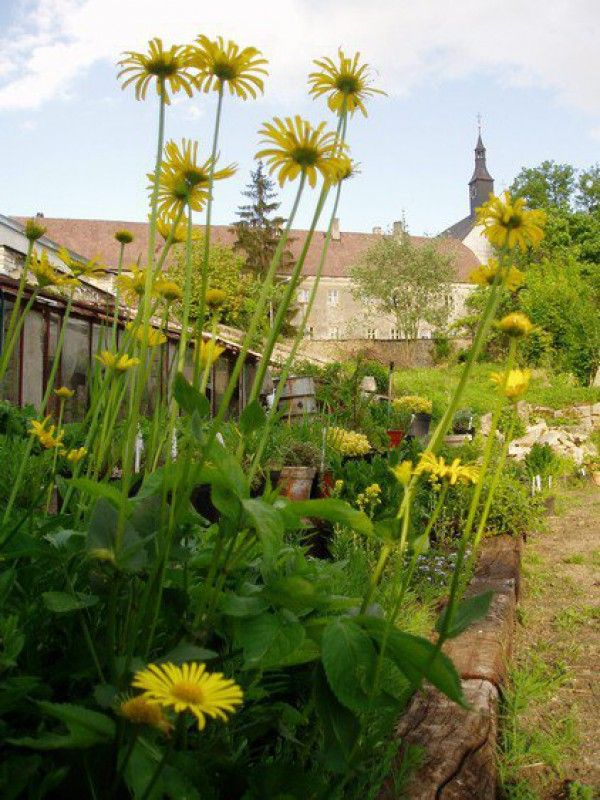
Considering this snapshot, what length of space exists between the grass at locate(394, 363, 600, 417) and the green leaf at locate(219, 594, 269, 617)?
9.08 m

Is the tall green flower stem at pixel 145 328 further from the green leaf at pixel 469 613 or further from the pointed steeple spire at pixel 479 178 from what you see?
the pointed steeple spire at pixel 479 178

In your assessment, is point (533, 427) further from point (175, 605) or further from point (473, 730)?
point (175, 605)

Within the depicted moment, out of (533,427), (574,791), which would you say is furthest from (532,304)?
(574,791)

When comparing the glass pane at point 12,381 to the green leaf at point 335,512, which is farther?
the glass pane at point 12,381

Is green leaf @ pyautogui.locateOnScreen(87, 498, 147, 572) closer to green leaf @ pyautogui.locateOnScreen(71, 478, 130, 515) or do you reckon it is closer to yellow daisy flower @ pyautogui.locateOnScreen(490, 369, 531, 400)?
green leaf @ pyautogui.locateOnScreen(71, 478, 130, 515)

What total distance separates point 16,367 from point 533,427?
7.46 m

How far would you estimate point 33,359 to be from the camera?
589 cm

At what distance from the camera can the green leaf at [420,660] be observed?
737 mm

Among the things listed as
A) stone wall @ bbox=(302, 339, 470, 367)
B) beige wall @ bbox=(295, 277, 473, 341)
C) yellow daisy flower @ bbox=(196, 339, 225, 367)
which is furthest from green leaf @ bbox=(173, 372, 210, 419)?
beige wall @ bbox=(295, 277, 473, 341)

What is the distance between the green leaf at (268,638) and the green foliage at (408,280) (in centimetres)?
2619

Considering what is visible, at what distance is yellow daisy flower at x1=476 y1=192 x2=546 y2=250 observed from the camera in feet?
2.86

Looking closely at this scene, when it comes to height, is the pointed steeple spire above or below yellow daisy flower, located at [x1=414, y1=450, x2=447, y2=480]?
above

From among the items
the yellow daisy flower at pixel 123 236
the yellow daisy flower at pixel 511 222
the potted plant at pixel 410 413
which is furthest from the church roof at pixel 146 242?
the yellow daisy flower at pixel 511 222

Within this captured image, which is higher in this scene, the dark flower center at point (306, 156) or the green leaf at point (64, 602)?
the dark flower center at point (306, 156)
